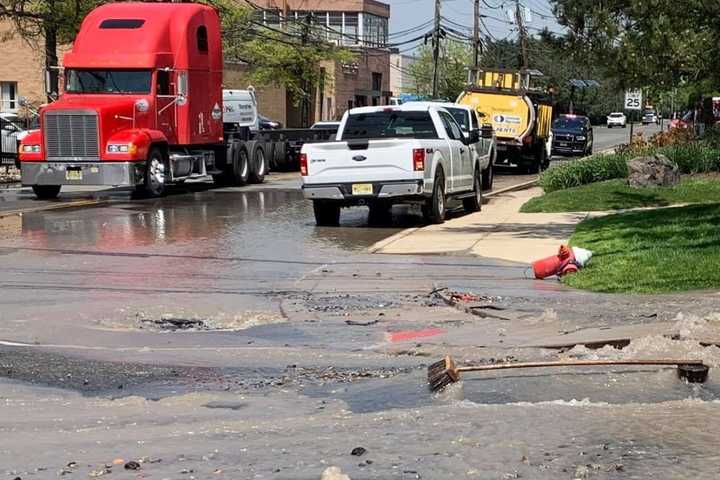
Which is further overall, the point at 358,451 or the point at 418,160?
the point at 418,160

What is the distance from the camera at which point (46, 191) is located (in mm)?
24188

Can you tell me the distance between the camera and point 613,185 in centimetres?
2312

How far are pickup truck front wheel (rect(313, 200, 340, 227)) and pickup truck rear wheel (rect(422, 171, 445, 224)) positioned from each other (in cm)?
149

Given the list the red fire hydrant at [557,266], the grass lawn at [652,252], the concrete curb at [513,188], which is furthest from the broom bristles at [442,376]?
the concrete curb at [513,188]

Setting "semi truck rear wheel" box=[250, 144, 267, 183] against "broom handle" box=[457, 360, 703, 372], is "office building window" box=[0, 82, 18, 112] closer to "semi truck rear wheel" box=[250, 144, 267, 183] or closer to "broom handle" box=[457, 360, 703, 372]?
"semi truck rear wheel" box=[250, 144, 267, 183]

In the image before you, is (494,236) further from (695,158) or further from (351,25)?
(351,25)

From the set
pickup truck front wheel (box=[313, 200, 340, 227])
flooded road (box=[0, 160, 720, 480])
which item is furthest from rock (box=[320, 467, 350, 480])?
pickup truck front wheel (box=[313, 200, 340, 227])

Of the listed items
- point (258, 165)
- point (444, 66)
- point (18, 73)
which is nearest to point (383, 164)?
point (258, 165)

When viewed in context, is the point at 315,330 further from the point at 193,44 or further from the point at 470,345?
the point at 193,44

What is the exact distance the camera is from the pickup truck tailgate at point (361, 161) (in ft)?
57.1

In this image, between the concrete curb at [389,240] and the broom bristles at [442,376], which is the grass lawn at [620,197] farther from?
the broom bristles at [442,376]

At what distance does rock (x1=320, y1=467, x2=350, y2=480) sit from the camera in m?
5.01

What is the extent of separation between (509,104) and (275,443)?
3164 cm

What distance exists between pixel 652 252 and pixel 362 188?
614cm
